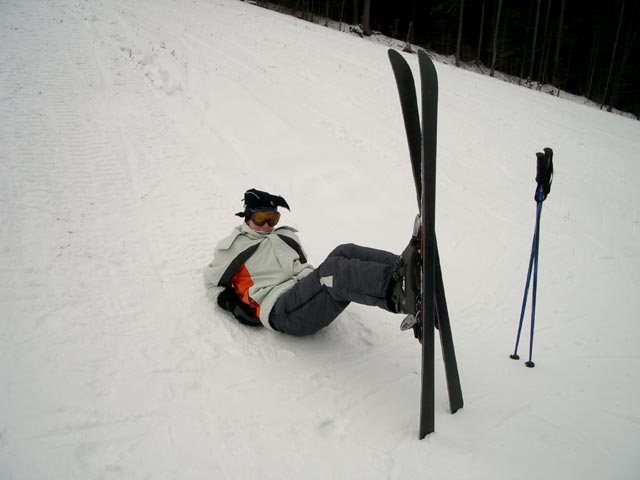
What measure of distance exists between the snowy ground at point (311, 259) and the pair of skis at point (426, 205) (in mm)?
406

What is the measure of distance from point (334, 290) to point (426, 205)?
0.78 metres

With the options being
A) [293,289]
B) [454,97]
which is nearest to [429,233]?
[293,289]

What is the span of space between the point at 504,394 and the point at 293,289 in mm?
1625

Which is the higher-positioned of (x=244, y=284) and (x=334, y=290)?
(x=334, y=290)

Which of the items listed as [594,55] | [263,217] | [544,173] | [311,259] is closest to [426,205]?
[544,173]

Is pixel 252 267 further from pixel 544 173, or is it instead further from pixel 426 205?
pixel 544 173

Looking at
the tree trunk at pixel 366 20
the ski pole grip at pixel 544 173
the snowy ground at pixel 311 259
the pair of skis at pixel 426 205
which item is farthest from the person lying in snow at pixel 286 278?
the tree trunk at pixel 366 20

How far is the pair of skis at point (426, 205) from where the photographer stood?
6.71 feet

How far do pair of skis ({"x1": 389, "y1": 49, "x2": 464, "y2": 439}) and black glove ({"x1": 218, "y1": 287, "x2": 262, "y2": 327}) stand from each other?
1.33 meters

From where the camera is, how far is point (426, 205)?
2.06 meters

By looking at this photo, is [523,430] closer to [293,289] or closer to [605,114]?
[293,289]

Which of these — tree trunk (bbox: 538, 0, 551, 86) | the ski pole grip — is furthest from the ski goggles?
tree trunk (bbox: 538, 0, 551, 86)

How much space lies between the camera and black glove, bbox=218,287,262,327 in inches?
117

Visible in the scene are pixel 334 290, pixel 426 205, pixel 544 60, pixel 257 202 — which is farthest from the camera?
pixel 544 60
